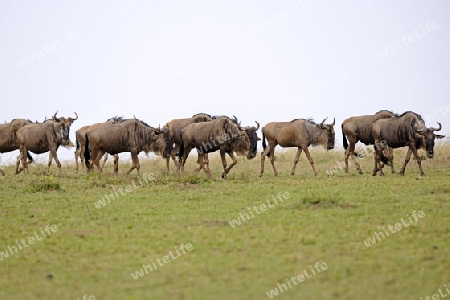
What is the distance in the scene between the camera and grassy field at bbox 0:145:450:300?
23.1 ft

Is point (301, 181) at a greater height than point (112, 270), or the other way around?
point (112, 270)

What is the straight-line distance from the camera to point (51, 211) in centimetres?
1226

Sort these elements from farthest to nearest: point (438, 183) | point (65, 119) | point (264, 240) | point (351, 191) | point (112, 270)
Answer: point (65, 119) < point (438, 183) < point (351, 191) < point (264, 240) < point (112, 270)

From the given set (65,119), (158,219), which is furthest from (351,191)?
(65,119)

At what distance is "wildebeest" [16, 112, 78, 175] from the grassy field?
14.6 feet

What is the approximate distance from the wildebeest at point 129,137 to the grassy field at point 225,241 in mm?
2737

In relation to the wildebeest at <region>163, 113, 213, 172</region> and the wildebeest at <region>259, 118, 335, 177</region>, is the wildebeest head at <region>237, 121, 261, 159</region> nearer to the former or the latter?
the wildebeest at <region>259, 118, 335, 177</region>

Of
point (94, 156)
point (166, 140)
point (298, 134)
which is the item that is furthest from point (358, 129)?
point (94, 156)

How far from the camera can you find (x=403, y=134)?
17.8 m

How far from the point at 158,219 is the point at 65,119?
1059 cm

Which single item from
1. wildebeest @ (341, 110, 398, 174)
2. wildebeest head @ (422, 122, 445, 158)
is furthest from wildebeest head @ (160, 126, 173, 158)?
wildebeest head @ (422, 122, 445, 158)

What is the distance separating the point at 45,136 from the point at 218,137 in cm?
603

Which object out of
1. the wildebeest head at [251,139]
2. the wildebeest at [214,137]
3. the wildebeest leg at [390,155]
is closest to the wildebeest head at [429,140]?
the wildebeest leg at [390,155]

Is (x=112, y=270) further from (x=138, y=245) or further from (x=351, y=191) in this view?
(x=351, y=191)
